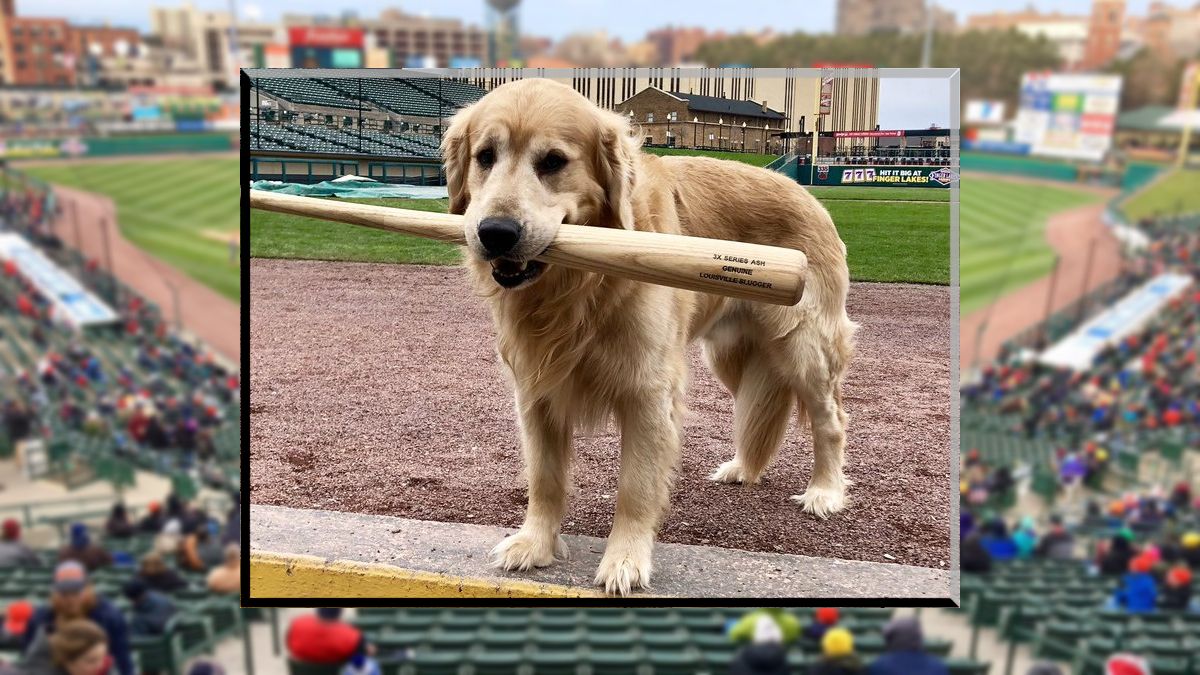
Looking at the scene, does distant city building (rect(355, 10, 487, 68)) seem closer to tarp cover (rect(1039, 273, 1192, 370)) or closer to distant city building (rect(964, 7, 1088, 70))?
distant city building (rect(964, 7, 1088, 70))

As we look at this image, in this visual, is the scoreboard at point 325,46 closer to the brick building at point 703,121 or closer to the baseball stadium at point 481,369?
the baseball stadium at point 481,369

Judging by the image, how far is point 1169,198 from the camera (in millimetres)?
1689

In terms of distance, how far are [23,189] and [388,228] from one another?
0.92 metres

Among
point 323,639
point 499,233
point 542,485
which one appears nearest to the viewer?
point 499,233

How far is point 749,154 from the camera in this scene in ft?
6.48

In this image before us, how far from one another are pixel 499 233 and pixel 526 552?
94 centimetres

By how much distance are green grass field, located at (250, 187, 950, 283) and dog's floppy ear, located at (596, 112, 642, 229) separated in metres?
0.41

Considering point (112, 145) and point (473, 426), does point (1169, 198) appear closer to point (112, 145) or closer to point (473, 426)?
point (473, 426)

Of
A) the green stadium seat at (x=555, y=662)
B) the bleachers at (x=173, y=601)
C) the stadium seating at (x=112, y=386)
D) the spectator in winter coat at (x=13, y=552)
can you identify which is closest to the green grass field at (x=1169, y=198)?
the green stadium seat at (x=555, y=662)

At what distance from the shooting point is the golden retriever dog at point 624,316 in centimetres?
160

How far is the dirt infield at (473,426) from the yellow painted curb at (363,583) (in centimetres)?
16

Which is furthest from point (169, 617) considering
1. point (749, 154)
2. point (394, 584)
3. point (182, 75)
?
point (749, 154)

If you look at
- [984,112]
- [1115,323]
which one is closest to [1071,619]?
[1115,323]

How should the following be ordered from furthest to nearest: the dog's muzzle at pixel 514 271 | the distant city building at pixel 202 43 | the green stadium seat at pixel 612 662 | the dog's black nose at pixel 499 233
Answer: the green stadium seat at pixel 612 662 < the distant city building at pixel 202 43 < the dog's muzzle at pixel 514 271 < the dog's black nose at pixel 499 233
